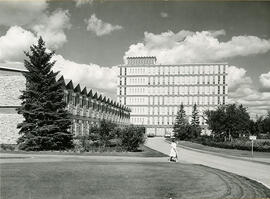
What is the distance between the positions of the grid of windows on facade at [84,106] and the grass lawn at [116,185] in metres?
25.0

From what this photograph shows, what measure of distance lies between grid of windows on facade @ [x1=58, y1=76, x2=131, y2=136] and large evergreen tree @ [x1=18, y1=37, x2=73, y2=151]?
18.7ft

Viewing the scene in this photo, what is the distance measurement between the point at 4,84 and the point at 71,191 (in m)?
30.6

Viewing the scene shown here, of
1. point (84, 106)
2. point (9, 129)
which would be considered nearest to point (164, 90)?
point (84, 106)

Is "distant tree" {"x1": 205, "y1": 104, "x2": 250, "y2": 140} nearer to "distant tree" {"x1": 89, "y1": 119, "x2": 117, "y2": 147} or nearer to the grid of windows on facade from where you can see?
the grid of windows on facade

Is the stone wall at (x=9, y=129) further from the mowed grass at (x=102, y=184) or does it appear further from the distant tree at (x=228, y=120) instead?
the distant tree at (x=228, y=120)

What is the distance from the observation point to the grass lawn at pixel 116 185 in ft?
33.8

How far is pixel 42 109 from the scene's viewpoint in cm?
3056

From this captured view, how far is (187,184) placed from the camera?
480 inches

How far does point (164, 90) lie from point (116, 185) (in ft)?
361

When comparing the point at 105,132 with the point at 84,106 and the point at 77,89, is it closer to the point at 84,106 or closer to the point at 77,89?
the point at 77,89

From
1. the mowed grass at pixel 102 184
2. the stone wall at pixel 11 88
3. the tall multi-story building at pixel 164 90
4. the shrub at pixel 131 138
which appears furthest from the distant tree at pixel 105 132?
the tall multi-story building at pixel 164 90

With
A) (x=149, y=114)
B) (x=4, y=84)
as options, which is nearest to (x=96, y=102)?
(x=4, y=84)

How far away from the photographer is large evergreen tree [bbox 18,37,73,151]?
3036 cm

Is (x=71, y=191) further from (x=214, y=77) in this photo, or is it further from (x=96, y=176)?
(x=214, y=77)
